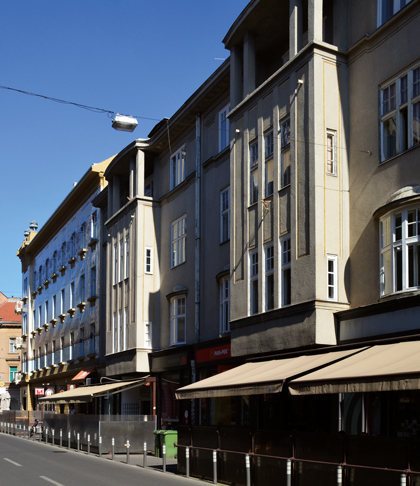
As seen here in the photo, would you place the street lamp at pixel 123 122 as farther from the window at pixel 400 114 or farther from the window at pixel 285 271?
the window at pixel 400 114

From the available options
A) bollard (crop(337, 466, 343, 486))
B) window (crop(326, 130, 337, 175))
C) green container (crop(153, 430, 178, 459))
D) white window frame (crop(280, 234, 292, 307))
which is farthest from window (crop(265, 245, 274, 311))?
bollard (crop(337, 466, 343, 486))

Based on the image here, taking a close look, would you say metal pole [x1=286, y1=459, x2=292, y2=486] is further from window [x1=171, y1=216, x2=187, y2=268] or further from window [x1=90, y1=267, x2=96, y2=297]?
window [x1=90, y1=267, x2=96, y2=297]

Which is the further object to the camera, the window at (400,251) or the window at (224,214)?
the window at (224,214)

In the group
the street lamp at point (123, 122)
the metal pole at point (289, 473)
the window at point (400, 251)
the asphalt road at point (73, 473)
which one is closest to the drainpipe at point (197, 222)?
the asphalt road at point (73, 473)

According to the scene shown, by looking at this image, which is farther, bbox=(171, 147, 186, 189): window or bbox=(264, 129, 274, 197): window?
bbox=(171, 147, 186, 189): window

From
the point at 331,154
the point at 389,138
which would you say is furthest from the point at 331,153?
the point at 389,138

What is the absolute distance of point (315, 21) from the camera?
62.2 feet

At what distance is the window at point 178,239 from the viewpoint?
100ft

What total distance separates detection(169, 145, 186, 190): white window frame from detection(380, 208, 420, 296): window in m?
15.5

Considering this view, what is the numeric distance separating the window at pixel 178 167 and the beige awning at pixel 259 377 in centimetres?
1344

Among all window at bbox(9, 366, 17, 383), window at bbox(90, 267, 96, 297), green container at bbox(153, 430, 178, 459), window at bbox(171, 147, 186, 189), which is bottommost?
window at bbox(9, 366, 17, 383)

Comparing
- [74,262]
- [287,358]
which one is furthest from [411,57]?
[74,262]

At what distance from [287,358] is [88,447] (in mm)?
11139

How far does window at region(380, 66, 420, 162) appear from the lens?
1659 cm
